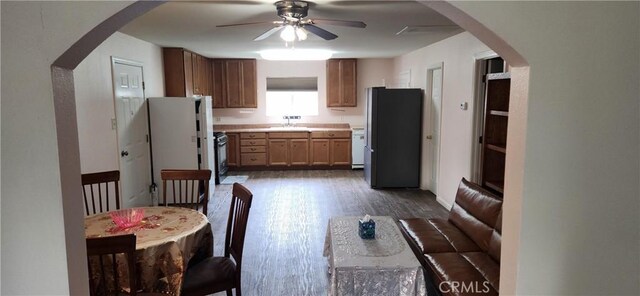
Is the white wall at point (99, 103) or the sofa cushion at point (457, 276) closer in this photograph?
the sofa cushion at point (457, 276)

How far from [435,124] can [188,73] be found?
12.3 ft

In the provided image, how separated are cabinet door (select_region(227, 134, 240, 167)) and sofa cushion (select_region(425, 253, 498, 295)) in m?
5.33

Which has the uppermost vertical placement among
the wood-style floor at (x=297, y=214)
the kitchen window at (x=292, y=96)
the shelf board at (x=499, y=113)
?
the kitchen window at (x=292, y=96)

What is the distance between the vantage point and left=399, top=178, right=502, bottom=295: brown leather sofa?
233cm

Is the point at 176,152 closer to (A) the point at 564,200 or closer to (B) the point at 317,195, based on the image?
(B) the point at 317,195

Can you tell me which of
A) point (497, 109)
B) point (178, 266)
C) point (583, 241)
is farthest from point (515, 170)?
point (497, 109)

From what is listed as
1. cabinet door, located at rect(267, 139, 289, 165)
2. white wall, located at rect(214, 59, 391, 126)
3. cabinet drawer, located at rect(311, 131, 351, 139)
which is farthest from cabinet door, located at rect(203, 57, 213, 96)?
cabinet drawer, located at rect(311, 131, 351, 139)

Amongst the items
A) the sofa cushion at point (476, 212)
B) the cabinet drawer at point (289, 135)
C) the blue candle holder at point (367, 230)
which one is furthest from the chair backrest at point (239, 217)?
the cabinet drawer at point (289, 135)

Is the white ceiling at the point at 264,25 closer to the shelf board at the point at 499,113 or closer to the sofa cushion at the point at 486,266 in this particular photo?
the shelf board at the point at 499,113

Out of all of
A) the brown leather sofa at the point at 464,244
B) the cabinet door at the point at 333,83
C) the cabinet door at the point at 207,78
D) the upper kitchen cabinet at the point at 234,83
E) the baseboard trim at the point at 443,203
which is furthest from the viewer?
the cabinet door at the point at 333,83

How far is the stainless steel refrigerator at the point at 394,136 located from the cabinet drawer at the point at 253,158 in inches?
90.1

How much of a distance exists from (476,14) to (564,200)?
1.98ft

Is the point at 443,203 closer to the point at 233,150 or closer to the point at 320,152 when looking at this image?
the point at 320,152

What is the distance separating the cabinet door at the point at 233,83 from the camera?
748 cm
